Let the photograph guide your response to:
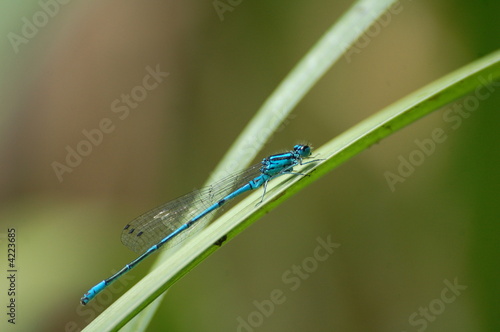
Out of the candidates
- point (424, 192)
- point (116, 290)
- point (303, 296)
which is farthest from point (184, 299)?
point (424, 192)

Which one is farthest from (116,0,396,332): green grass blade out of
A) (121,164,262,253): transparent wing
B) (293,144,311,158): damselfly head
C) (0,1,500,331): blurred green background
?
(121,164,262,253): transparent wing

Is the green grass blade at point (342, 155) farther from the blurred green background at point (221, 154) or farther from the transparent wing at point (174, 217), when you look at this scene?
the transparent wing at point (174, 217)

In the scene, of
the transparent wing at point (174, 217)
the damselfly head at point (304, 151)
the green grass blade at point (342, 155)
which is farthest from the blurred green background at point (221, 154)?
the green grass blade at point (342, 155)

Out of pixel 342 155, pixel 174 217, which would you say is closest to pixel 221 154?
pixel 174 217

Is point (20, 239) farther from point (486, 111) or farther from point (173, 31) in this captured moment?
point (486, 111)

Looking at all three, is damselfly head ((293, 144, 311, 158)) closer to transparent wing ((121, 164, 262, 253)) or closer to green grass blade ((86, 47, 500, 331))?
transparent wing ((121, 164, 262, 253))

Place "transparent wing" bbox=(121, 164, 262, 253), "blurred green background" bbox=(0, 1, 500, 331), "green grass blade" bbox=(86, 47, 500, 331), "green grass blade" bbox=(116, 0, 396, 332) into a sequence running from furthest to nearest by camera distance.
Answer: "transparent wing" bbox=(121, 164, 262, 253), "blurred green background" bbox=(0, 1, 500, 331), "green grass blade" bbox=(116, 0, 396, 332), "green grass blade" bbox=(86, 47, 500, 331)
